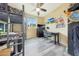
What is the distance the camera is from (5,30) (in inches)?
75.5

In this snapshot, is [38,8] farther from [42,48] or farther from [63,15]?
[42,48]

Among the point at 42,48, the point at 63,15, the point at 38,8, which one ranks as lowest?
the point at 42,48

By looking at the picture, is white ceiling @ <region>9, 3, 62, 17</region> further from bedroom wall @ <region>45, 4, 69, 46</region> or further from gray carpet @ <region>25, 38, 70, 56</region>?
gray carpet @ <region>25, 38, 70, 56</region>

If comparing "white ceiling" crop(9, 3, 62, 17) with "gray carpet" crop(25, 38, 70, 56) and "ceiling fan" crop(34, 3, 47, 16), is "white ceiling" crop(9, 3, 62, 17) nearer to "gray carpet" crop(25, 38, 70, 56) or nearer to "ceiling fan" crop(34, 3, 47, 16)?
"ceiling fan" crop(34, 3, 47, 16)

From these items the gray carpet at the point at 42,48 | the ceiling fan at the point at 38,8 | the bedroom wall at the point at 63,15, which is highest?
the ceiling fan at the point at 38,8

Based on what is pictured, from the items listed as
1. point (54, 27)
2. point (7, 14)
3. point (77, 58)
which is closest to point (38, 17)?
point (54, 27)

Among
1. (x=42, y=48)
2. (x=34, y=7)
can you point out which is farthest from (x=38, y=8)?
(x=42, y=48)

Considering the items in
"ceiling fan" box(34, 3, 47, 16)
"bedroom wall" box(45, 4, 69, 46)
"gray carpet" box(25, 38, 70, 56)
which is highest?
"ceiling fan" box(34, 3, 47, 16)

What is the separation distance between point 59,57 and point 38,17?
0.71 metres

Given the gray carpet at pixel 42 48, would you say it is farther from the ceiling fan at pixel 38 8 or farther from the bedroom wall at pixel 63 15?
the ceiling fan at pixel 38 8

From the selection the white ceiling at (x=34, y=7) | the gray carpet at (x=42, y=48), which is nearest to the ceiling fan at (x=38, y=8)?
the white ceiling at (x=34, y=7)

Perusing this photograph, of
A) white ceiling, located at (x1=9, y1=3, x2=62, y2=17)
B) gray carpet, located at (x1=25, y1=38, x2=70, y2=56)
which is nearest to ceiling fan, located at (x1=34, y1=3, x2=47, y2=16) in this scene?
white ceiling, located at (x1=9, y1=3, x2=62, y2=17)

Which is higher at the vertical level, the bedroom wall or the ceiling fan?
the ceiling fan

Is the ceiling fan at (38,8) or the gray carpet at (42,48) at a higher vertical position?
the ceiling fan at (38,8)
